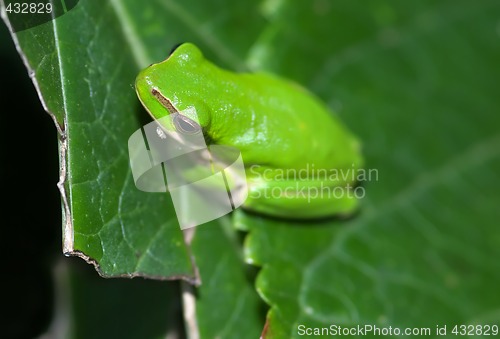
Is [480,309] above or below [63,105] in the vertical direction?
below

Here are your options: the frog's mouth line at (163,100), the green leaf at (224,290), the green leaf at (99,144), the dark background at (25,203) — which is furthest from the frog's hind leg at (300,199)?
the dark background at (25,203)

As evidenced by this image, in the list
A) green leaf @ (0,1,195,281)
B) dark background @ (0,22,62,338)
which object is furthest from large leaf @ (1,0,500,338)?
dark background @ (0,22,62,338)

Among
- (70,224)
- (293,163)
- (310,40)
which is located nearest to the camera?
(70,224)

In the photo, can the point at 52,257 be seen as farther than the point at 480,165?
No

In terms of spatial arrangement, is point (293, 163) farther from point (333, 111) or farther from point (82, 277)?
point (82, 277)

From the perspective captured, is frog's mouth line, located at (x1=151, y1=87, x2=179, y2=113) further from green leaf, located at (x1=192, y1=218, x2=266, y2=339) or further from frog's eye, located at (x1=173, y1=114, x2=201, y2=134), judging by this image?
green leaf, located at (x1=192, y1=218, x2=266, y2=339)

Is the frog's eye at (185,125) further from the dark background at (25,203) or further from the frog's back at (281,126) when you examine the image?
the dark background at (25,203)

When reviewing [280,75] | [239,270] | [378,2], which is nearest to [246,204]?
[239,270]
